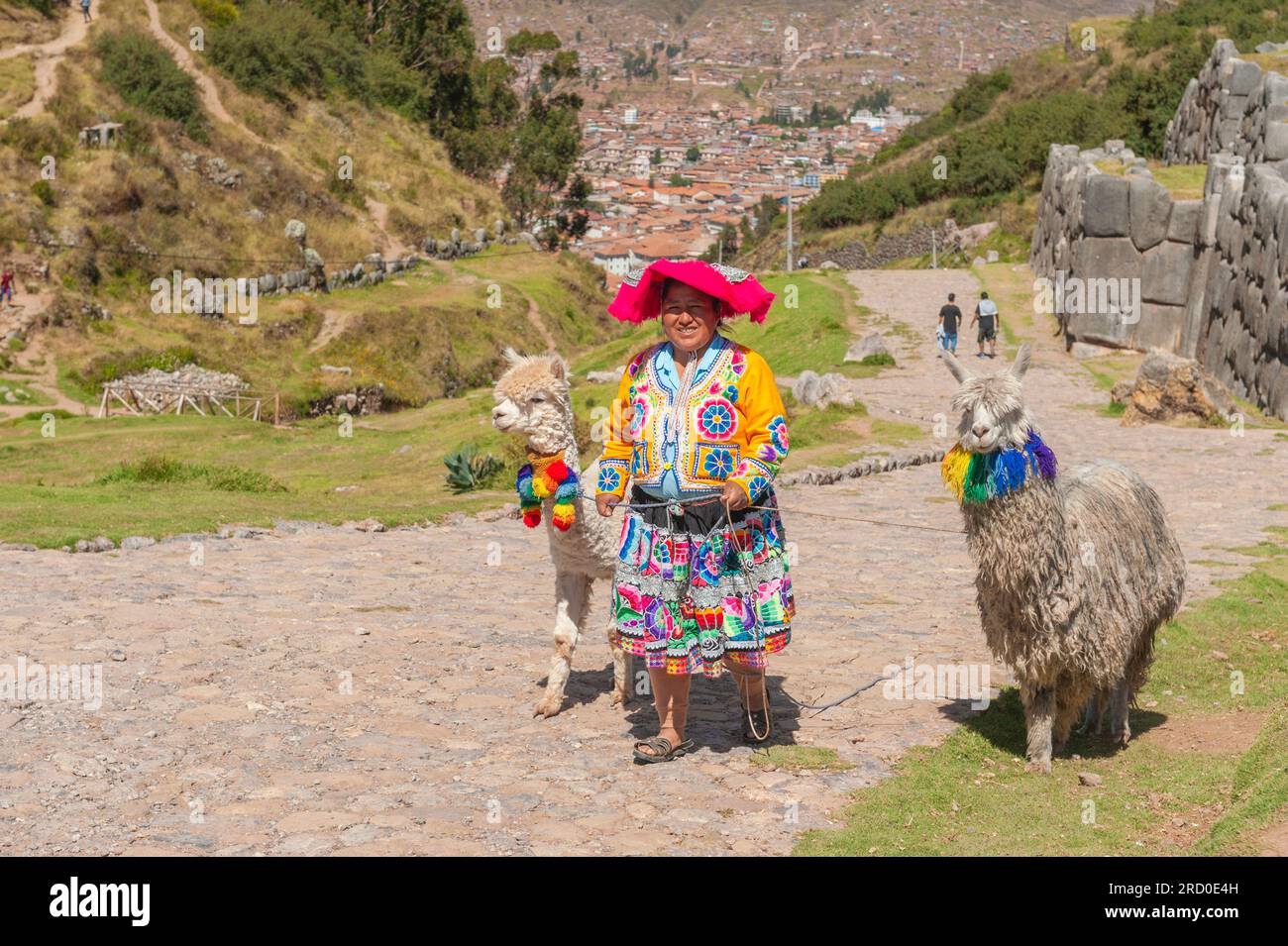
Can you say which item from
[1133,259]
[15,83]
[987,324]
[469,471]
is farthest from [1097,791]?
[15,83]

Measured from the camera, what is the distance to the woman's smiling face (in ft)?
23.9

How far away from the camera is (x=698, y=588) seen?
7332 millimetres

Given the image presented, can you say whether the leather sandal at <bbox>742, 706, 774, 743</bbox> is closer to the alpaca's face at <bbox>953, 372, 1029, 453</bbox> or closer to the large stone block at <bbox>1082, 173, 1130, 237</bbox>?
the alpaca's face at <bbox>953, 372, 1029, 453</bbox>

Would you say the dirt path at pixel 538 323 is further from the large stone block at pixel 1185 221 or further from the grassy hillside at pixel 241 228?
the large stone block at pixel 1185 221

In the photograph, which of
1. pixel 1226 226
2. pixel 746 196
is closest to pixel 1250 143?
pixel 1226 226

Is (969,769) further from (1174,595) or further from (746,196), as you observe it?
(746,196)

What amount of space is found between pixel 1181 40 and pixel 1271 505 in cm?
5611

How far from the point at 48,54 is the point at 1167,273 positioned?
38566 millimetres

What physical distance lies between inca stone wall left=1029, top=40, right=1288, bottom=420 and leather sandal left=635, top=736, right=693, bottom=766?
61.3 ft

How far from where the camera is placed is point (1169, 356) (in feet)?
75.3

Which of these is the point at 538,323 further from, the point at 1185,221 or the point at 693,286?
the point at 693,286

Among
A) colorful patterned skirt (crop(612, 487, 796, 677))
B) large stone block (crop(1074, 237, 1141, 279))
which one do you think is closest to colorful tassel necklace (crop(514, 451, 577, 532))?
colorful patterned skirt (crop(612, 487, 796, 677))

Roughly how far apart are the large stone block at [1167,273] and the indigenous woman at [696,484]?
80.4ft

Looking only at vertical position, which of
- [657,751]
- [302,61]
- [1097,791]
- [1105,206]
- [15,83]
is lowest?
[1097,791]
